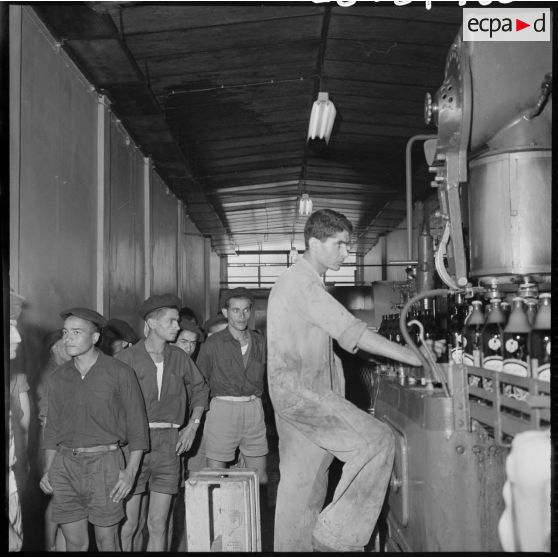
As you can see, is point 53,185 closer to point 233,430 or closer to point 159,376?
point 159,376

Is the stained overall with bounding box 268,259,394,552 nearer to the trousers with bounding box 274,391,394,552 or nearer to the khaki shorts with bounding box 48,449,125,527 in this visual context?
the trousers with bounding box 274,391,394,552

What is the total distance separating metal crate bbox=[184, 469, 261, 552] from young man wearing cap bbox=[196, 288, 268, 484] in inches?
59.5

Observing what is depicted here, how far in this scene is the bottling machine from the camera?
2100 mm

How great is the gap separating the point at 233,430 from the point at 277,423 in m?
1.65

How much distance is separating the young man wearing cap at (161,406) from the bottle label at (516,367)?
200cm

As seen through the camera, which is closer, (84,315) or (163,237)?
(84,315)

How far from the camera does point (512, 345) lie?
2459 mm

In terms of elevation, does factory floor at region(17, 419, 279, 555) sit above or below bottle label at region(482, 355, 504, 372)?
below

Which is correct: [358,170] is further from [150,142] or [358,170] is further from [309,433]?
[309,433]

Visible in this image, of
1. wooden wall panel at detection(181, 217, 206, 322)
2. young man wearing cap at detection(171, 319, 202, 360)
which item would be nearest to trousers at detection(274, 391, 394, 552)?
young man wearing cap at detection(171, 319, 202, 360)

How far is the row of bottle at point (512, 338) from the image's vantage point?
2.08 m

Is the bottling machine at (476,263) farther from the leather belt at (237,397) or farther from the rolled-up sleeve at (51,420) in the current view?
the rolled-up sleeve at (51,420)

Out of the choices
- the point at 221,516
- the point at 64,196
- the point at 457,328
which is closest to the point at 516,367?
the point at 221,516

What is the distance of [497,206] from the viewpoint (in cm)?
240
